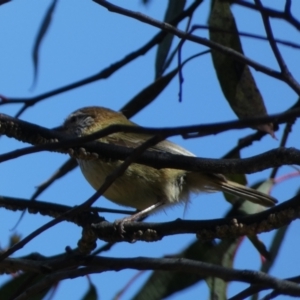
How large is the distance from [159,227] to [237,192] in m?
1.62

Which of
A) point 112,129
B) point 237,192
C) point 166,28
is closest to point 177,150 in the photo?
point 237,192

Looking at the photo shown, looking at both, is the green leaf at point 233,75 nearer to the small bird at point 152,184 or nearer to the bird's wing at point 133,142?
the small bird at point 152,184

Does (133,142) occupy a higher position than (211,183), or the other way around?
(133,142)

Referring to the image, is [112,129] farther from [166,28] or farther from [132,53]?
[132,53]

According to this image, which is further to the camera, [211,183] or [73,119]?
[73,119]

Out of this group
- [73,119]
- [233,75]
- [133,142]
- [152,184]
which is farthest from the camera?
[73,119]

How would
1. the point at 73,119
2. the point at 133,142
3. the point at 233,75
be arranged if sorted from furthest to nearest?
the point at 73,119 < the point at 133,142 < the point at 233,75

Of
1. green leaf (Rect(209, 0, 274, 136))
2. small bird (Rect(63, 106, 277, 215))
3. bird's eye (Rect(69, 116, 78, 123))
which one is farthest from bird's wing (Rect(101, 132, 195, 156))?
green leaf (Rect(209, 0, 274, 136))

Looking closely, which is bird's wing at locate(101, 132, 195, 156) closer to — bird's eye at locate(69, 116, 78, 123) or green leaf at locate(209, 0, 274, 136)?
bird's eye at locate(69, 116, 78, 123)

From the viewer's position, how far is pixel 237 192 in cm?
334

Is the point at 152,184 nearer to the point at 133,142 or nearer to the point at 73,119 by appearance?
the point at 133,142

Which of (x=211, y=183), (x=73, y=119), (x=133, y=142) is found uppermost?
(x=73, y=119)

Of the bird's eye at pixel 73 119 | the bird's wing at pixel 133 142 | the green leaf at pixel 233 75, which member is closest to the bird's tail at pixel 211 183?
the bird's wing at pixel 133 142

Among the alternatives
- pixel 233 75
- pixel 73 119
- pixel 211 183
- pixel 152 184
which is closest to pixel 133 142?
pixel 152 184
